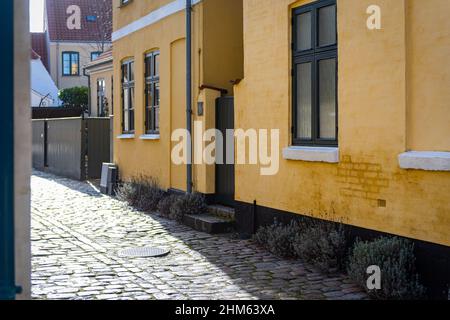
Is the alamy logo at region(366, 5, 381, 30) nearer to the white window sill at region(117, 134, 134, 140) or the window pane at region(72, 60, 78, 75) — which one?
the white window sill at region(117, 134, 134, 140)

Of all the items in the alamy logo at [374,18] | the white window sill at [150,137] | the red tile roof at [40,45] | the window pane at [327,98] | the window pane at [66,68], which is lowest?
the white window sill at [150,137]

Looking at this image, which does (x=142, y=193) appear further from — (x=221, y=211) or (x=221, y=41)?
(x=221, y=41)

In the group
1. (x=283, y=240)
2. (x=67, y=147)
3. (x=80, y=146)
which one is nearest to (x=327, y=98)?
(x=283, y=240)

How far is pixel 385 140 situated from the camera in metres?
7.03

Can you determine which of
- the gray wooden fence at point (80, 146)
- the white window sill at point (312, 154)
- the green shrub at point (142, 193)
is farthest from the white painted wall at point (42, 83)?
the white window sill at point (312, 154)

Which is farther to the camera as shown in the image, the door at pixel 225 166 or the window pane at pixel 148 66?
the window pane at pixel 148 66

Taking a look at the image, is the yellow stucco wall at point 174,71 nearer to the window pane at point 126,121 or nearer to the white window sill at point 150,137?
the white window sill at point 150,137

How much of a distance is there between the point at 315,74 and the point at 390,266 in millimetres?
2977

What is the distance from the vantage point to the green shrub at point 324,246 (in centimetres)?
752

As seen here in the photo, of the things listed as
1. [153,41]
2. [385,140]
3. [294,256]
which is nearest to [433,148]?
[385,140]
